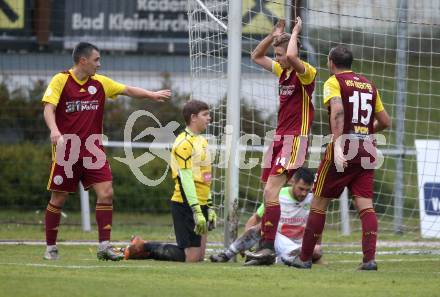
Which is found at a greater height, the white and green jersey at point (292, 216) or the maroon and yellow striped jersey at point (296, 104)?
the maroon and yellow striped jersey at point (296, 104)

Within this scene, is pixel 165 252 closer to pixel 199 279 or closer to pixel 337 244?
pixel 199 279

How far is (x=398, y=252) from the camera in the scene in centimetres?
1273

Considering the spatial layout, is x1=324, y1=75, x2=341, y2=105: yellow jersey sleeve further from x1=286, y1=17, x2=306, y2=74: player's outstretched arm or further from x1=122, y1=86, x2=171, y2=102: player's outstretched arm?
x1=122, y1=86, x2=171, y2=102: player's outstretched arm

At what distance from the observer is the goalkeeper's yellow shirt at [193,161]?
10.8m

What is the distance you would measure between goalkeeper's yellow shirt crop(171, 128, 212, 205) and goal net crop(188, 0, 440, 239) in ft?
3.10

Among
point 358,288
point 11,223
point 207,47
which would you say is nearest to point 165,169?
point 11,223

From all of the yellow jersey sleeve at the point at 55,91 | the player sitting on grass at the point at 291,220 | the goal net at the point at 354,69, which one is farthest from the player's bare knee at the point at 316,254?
the yellow jersey sleeve at the point at 55,91

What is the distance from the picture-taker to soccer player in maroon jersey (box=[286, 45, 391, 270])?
9.67 metres

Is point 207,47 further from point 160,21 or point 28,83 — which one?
point 160,21

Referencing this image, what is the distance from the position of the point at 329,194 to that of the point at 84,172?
Result: 8.31 ft

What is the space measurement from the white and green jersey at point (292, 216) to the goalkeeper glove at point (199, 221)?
1076 millimetres

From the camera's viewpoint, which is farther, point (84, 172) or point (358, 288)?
point (84, 172)

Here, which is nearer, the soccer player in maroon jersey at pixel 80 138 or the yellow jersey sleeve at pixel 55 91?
the yellow jersey sleeve at pixel 55 91

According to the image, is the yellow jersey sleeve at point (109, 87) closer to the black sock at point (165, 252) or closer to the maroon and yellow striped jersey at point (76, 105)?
the maroon and yellow striped jersey at point (76, 105)
